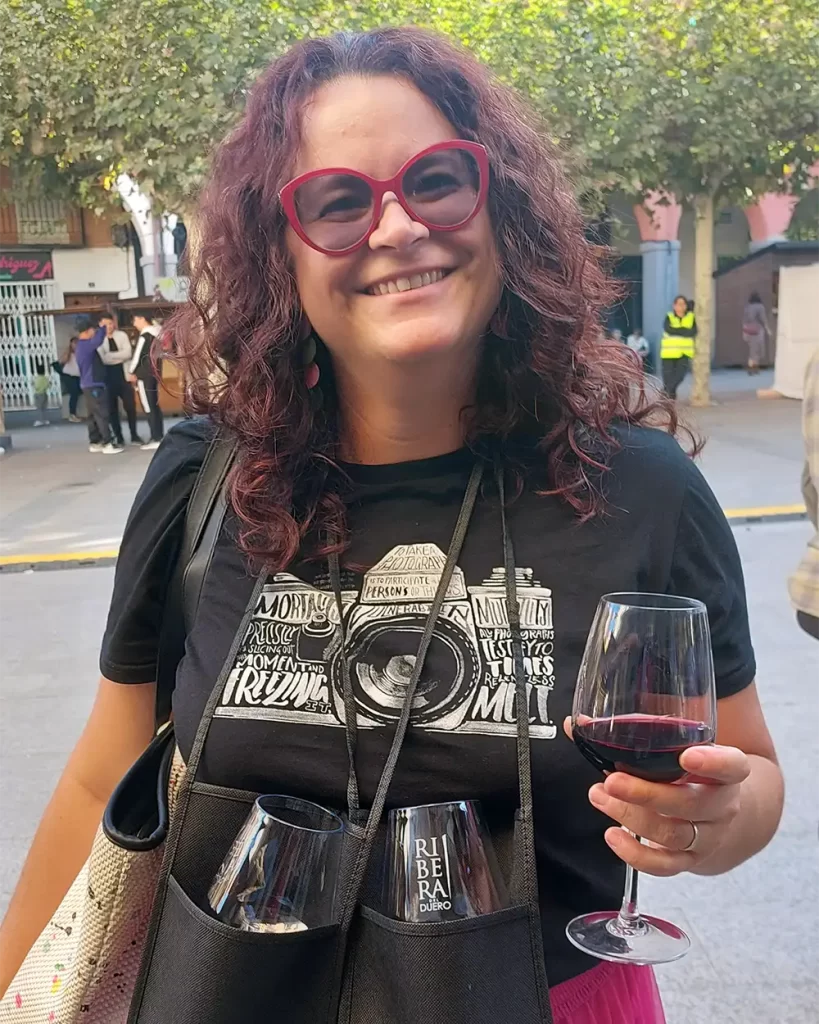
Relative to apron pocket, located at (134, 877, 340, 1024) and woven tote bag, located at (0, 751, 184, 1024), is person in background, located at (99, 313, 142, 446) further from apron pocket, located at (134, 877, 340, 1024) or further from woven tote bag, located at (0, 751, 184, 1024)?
apron pocket, located at (134, 877, 340, 1024)

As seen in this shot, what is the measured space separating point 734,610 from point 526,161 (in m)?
0.74

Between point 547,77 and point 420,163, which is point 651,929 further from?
point 547,77

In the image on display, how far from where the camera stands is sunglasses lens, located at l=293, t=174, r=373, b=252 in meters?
1.30

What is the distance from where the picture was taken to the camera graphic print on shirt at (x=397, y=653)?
4.09 ft

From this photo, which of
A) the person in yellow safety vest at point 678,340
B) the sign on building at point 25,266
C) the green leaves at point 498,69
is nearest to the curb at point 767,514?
the green leaves at point 498,69

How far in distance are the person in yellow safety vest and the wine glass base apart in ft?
47.3

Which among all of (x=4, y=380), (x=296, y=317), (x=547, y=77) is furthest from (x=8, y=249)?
(x=296, y=317)

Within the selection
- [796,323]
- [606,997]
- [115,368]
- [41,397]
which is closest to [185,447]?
[606,997]

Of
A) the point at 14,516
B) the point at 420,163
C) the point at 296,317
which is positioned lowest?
the point at 14,516

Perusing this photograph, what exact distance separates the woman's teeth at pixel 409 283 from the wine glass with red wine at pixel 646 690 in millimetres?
516

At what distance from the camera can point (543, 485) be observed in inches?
54.6

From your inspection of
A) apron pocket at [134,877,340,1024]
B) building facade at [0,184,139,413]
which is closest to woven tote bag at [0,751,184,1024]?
apron pocket at [134,877,340,1024]

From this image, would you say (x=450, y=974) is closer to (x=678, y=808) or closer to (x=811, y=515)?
(x=678, y=808)

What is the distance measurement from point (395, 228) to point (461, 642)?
573 mm
